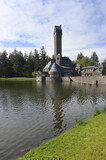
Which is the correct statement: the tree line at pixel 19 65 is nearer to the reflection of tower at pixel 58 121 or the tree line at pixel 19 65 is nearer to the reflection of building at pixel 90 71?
the reflection of building at pixel 90 71

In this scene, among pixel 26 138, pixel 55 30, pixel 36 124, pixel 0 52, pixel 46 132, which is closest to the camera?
pixel 26 138

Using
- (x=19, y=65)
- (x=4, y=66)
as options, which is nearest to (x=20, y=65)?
(x=19, y=65)

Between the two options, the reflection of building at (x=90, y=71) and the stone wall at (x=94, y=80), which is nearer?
the stone wall at (x=94, y=80)

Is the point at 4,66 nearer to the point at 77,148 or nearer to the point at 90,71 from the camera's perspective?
the point at 90,71

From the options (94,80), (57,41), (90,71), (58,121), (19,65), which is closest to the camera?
(58,121)

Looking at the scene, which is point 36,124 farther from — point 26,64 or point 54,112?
point 26,64

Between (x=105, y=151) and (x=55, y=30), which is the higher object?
(x=55, y=30)

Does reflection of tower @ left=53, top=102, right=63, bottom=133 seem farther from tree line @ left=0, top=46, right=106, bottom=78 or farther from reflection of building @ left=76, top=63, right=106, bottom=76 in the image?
tree line @ left=0, top=46, right=106, bottom=78

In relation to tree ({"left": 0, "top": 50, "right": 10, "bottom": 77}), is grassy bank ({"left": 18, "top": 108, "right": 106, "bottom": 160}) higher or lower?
lower

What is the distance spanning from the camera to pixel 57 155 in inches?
239

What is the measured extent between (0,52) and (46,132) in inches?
4638

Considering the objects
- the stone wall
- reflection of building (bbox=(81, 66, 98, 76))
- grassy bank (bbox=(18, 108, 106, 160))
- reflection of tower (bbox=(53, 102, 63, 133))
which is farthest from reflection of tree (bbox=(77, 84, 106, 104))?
reflection of building (bbox=(81, 66, 98, 76))

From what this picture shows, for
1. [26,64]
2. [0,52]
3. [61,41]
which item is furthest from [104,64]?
[0,52]

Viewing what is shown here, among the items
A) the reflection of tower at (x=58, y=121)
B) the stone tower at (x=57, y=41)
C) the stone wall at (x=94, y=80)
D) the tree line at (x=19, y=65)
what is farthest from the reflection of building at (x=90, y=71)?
the reflection of tower at (x=58, y=121)
